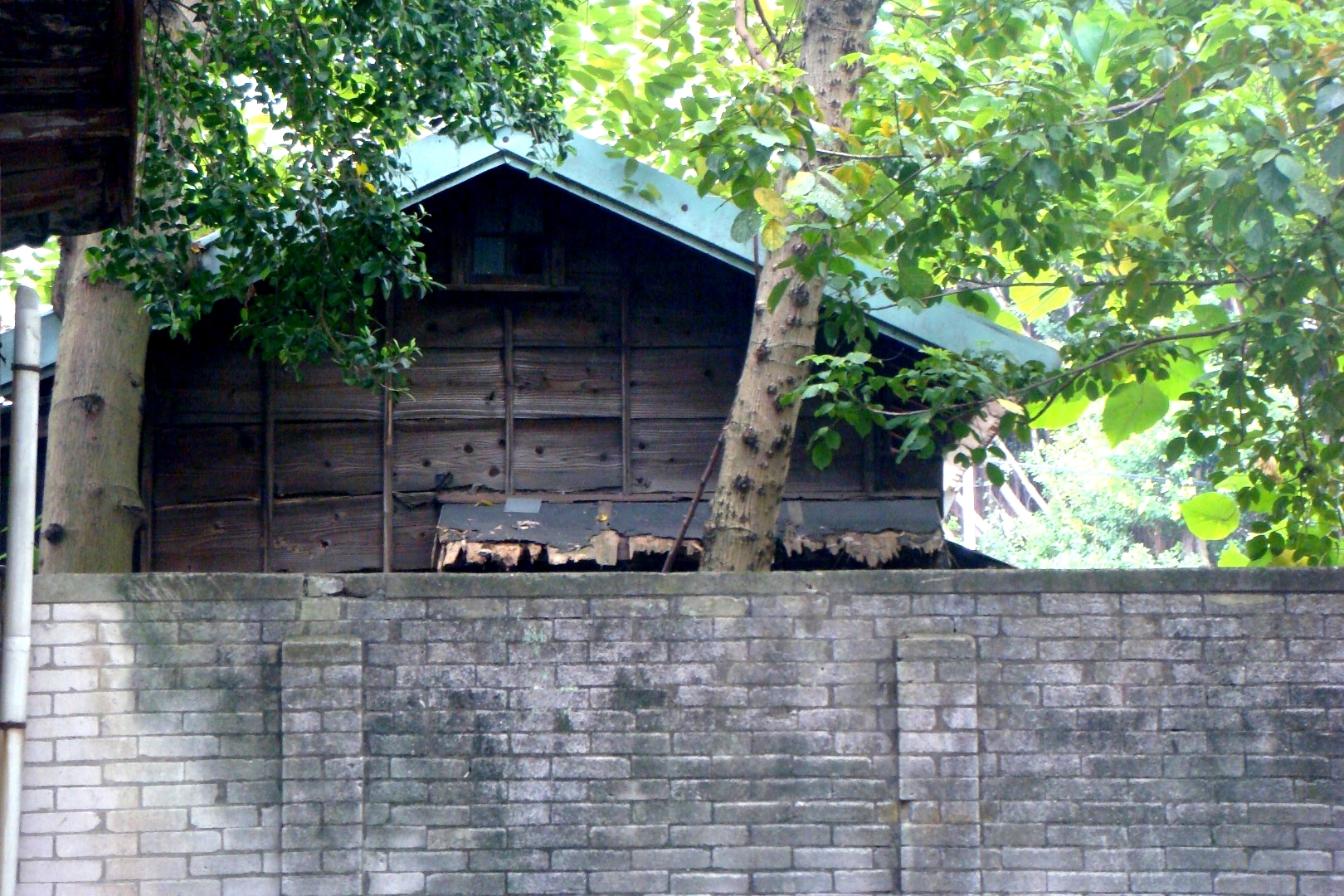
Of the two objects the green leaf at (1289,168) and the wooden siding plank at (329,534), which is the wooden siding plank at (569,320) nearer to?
the wooden siding plank at (329,534)

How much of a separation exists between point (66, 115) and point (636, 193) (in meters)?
3.73

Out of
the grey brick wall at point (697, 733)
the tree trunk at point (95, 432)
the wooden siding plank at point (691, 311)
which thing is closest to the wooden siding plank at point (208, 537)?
the tree trunk at point (95, 432)

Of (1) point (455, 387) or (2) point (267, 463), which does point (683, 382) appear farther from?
(2) point (267, 463)

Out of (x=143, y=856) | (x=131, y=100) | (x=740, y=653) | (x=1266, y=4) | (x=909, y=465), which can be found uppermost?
(x=1266, y=4)

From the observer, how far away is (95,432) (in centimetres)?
664

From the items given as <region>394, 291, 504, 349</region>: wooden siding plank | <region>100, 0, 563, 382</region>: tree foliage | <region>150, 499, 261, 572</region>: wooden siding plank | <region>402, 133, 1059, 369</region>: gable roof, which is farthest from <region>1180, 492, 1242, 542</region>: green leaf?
<region>150, 499, 261, 572</region>: wooden siding plank

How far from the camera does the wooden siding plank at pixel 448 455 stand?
7.70 metres

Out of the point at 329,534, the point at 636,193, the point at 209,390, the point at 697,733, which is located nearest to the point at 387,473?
the point at 329,534

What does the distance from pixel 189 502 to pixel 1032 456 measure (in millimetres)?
21132

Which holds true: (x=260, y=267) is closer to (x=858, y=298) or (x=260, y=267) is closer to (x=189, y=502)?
(x=189, y=502)

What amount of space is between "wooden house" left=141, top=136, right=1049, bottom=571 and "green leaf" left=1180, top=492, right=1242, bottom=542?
1.34m

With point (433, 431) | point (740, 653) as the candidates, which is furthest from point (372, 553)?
point (740, 653)

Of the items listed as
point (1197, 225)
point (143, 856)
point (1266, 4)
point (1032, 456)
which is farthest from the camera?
point (1032, 456)

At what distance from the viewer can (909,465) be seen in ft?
25.4
